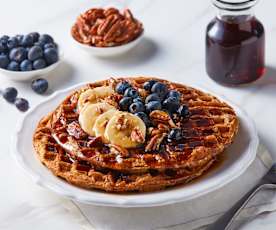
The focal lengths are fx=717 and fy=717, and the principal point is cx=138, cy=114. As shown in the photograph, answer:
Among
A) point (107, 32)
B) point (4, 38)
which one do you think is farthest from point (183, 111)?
point (4, 38)

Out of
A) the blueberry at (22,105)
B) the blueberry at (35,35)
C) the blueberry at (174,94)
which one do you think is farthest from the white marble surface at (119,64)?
the blueberry at (174,94)

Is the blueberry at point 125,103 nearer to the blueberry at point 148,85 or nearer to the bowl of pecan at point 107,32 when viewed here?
the blueberry at point 148,85

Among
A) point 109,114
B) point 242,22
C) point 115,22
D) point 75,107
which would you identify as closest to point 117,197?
point 109,114

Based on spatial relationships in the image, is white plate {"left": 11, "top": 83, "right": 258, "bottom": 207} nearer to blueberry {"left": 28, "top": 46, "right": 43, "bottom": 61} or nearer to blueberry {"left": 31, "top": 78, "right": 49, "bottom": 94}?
blueberry {"left": 31, "top": 78, "right": 49, "bottom": 94}

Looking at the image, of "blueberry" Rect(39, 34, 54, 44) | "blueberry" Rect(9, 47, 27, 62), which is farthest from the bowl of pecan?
"blueberry" Rect(9, 47, 27, 62)

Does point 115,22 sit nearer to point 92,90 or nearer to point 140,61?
point 140,61

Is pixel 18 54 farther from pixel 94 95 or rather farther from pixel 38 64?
pixel 94 95
